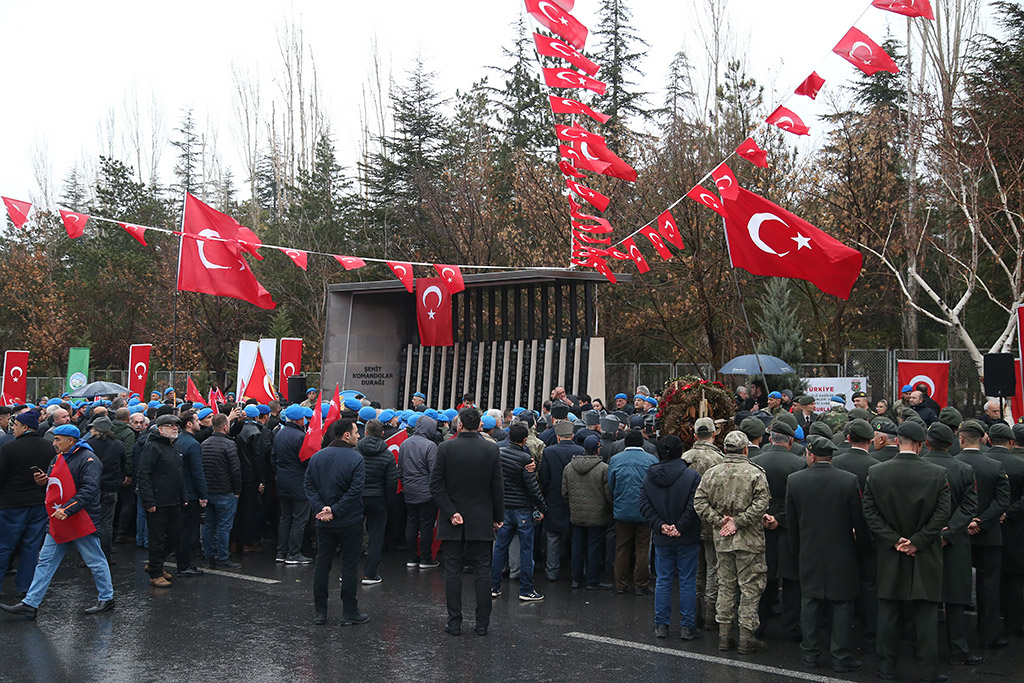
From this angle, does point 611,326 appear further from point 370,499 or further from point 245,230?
point 370,499

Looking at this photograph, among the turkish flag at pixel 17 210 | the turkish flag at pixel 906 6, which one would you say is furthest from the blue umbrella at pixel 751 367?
the turkish flag at pixel 17 210

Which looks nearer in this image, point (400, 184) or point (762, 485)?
point (762, 485)

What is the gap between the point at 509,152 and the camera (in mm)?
39219

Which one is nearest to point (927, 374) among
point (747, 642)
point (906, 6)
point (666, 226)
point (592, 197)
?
point (666, 226)

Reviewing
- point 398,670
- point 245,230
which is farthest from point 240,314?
point 398,670

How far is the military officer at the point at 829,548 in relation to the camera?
7352 millimetres

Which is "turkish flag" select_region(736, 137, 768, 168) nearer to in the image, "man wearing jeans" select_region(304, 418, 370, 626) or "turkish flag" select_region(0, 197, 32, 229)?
"man wearing jeans" select_region(304, 418, 370, 626)

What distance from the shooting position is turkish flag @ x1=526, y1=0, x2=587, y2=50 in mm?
15242

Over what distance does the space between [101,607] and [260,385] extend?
8824 millimetres

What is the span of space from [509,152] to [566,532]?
3015cm

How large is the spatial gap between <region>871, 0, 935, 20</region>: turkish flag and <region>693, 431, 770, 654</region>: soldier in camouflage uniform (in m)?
4.87

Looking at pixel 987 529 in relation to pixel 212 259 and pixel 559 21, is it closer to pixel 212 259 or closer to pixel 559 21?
pixel 559 21

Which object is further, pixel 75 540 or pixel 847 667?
pixel 75 540

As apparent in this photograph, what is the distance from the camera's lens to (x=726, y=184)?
1135cm
